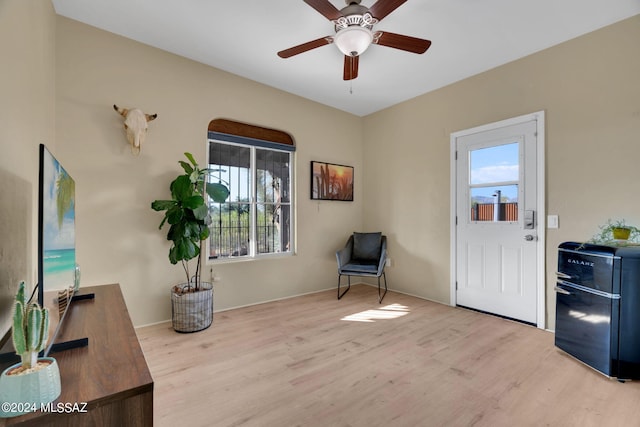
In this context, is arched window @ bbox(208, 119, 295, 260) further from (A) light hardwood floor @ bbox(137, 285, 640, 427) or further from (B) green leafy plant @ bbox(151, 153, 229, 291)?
(A) light hardwood floor @ bbox(137, 285, 640, 427)

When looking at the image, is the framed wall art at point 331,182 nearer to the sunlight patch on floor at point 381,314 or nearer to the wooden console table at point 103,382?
the sunlight patch on floor at point 381,314

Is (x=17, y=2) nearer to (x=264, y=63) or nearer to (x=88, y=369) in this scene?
(x=88, y=369)

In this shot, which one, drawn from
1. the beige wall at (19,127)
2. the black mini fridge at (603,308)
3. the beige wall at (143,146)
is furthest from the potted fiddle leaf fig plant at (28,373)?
the black mini fridge at (603,308)

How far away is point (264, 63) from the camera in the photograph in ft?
10.9

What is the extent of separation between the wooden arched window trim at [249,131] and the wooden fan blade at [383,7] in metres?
2.18

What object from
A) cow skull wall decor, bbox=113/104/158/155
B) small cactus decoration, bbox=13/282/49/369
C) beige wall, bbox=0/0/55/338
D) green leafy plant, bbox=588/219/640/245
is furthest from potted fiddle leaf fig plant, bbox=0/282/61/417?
green leafy plant, bbox=588/219/640/245

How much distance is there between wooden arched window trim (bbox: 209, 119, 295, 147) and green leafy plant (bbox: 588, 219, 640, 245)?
3.47 m

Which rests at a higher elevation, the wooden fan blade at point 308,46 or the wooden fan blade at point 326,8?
the wooden fan blade at point 326,8

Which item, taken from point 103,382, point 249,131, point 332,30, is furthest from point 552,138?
point 103,382

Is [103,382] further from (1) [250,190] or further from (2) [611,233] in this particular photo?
(2) [611,233]

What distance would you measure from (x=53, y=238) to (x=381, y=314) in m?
3.04

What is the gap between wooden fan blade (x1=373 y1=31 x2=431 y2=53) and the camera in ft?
7.29

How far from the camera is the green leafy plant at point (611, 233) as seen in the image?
233cm

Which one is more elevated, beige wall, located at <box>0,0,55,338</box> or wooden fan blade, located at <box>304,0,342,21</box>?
wooden fan blade, located at <box>304,0,342,21</box>
